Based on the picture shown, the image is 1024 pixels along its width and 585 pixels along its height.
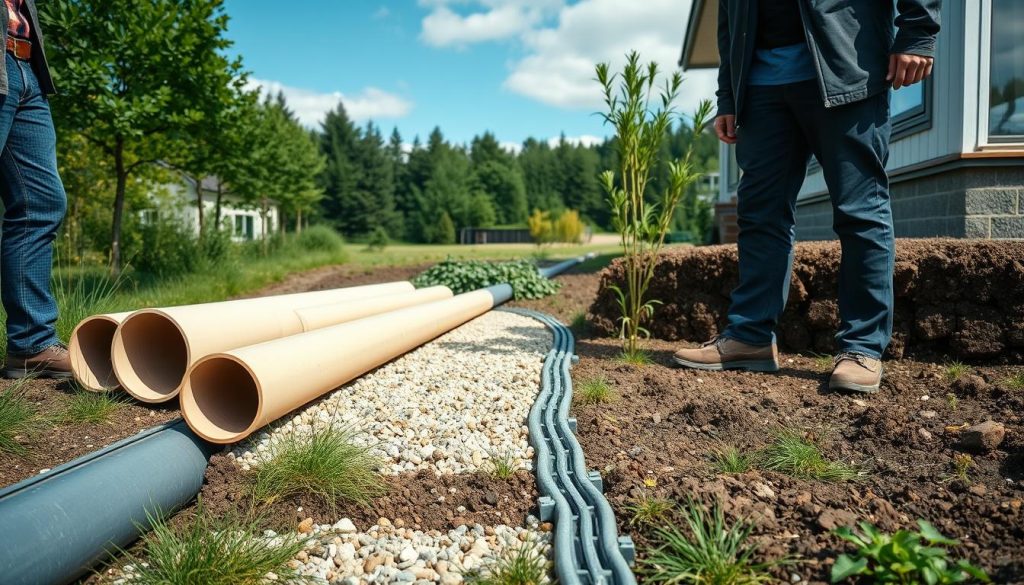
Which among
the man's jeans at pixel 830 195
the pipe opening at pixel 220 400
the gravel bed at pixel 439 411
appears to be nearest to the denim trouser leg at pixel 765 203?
the man's jeans at pixel 830 195

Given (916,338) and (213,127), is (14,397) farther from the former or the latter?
(213,127)

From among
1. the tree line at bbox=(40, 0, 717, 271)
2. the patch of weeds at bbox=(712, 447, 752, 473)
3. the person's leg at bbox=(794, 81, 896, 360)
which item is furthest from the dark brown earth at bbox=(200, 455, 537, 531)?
the tree line at bbox=(40, 0, 717, 271)

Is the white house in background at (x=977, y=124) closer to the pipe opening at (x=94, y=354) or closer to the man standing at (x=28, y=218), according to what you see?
the pipe opening at (x=94, y=354)

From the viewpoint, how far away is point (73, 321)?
3.25m

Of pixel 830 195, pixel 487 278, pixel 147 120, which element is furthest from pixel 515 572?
pixel 147 120

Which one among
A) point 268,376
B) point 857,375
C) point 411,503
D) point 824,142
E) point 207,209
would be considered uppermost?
point 207,209

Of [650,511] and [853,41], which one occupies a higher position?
[853,41]

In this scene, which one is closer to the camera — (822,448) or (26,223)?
(822,448)

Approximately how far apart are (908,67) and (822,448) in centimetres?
156

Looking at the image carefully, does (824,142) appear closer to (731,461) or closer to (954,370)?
(954,370)

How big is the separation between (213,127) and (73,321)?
4.71 meters

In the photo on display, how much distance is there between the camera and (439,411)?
8.84 ft

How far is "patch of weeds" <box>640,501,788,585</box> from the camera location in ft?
4.24

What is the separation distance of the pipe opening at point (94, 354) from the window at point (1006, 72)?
16.5 feet
